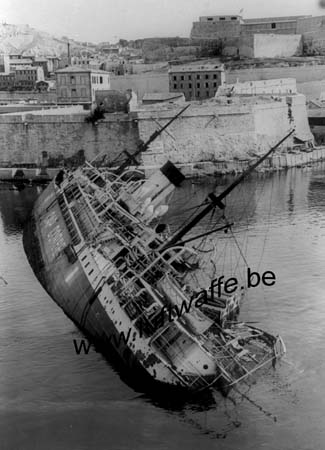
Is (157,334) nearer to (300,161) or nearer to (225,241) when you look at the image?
(225,241)

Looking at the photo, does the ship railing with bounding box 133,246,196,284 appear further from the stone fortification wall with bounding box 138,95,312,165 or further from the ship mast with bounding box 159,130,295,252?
the stone fortification wall with bounding box 138,95,312,165

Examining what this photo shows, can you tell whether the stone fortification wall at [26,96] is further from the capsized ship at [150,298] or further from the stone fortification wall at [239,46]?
the capsized ship at [150,298]

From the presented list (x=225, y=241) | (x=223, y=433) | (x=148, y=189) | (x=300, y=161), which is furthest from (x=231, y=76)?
(x=223, y=433)

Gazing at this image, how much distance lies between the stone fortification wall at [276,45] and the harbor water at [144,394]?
43498 mm

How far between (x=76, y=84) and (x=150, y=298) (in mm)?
35457

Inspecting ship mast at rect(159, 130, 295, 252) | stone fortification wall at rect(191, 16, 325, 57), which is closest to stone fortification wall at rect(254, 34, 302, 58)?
stone fortification wall at rect(191, 16, 325, 57)

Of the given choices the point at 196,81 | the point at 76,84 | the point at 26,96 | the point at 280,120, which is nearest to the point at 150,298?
the point at 280,120

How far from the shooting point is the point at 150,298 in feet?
43.2

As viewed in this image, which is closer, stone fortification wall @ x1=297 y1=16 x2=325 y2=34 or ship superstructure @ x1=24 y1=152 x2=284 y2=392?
ship superstructure @ x1=24 y1=152 x2=284 y2=392

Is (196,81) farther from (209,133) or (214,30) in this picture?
(214,30)

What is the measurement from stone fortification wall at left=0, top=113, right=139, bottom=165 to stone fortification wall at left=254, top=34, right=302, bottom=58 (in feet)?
91.7

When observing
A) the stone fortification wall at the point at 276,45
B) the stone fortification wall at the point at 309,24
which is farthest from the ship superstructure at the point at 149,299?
the stone fortification wall at the point at 309,24

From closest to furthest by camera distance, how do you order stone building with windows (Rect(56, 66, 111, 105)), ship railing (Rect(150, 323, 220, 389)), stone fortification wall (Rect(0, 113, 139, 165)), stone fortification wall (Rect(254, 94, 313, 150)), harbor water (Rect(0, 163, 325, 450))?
harbor water (Rect(0, 163, 325, 450)) → ship railing (Rect(150, 323, 220, 389)) → stone fortification wall (Rect(0, 113, 139, 165)) → stone fortification wall (Rect(254, 94, 313, 150)) → stone building with windows (Rect(56, 66, 111, 105))

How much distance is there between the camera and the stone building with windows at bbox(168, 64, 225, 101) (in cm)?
4703
